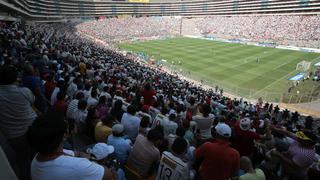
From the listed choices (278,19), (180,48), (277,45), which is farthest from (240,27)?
(180,48)

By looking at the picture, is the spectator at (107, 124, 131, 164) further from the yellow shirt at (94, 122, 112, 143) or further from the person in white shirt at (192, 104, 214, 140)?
the person in white shirt at (192, 104, 214, 140)

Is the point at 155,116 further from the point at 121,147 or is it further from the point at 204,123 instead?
the point at 121,147

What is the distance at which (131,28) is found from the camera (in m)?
107

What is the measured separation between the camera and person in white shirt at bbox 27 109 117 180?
114 inches

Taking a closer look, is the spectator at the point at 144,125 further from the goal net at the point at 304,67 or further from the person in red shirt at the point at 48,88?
the goal net at the point at 304,67

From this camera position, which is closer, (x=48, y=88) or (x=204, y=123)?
(x=204, y=123)

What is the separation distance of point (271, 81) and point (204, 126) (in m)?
31.7

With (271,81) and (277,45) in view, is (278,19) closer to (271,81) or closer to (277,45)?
(277,45)

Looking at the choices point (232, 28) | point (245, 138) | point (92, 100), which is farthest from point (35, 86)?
point (232, 28)

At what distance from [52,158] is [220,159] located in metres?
2.55

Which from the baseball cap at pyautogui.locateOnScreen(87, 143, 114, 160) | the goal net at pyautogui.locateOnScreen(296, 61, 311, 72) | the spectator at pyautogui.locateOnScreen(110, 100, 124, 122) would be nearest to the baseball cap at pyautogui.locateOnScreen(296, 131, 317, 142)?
the baseball cap at pyautogui.locateOnScreen(87, 143, 114, 160)

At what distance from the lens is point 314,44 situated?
6053cm

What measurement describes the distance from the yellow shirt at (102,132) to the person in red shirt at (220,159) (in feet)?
8.88

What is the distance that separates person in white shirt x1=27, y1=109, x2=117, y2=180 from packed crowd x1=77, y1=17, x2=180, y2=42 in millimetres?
89846
